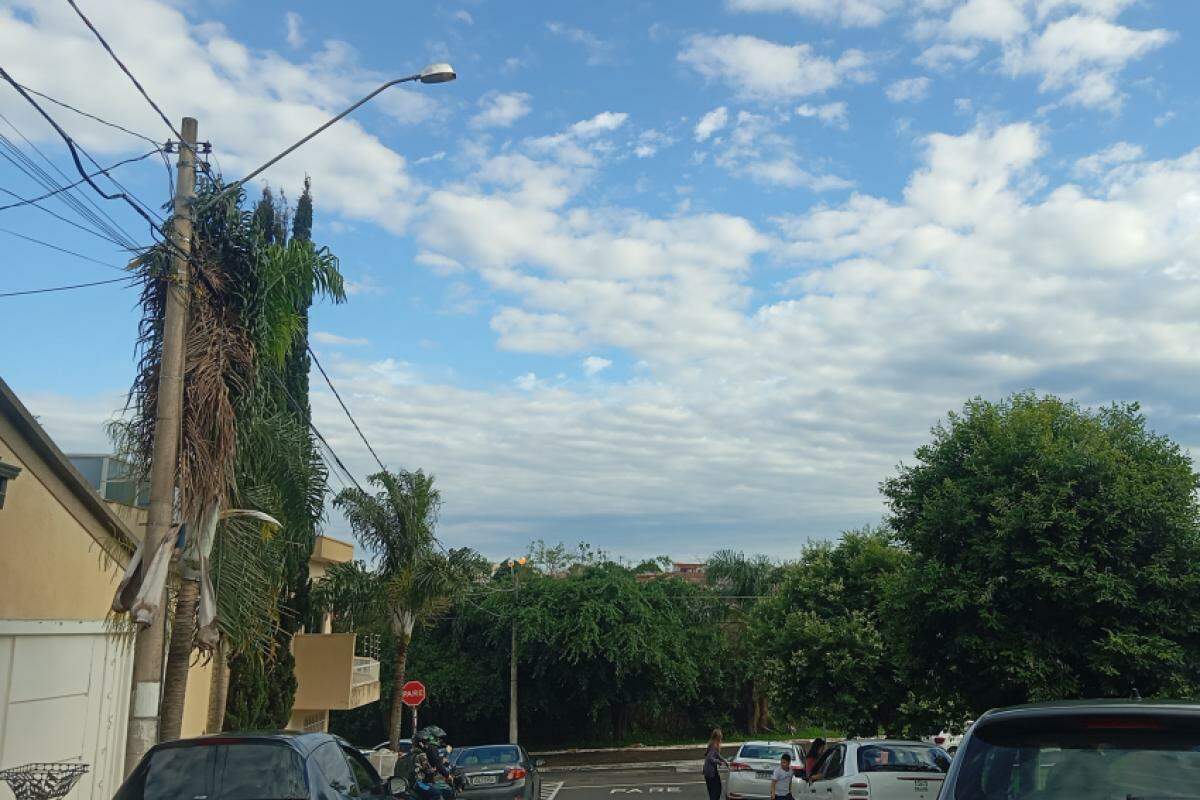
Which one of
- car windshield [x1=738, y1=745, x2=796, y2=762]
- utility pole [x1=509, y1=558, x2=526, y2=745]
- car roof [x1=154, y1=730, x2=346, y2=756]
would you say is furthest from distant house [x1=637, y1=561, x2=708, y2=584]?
car roof [x1=154, y1=730, x2=346, y2=756]

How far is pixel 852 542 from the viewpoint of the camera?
30.9 m

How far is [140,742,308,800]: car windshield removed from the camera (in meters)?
7.36

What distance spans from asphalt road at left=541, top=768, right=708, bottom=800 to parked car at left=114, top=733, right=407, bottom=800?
2243 centimetres

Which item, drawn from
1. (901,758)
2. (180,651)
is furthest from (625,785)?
(180,651)

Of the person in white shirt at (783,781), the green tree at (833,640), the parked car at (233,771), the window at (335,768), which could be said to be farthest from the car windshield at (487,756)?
the parked car at (233,771)

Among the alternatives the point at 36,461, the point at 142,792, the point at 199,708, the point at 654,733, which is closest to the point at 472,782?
the point at 199,708

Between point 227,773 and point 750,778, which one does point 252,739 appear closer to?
point 227,773

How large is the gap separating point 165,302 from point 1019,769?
10.3 meters

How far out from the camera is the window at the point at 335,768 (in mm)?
7916

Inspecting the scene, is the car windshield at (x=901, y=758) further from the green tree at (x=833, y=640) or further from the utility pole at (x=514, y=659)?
the utility pole at (x=514, y=659)

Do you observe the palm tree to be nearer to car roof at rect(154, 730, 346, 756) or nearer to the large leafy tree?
the large leafy tree

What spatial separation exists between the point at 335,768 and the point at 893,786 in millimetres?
8228

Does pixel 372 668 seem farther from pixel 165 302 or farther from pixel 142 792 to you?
pixel 142 792

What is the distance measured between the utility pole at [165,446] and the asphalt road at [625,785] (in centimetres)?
2036
